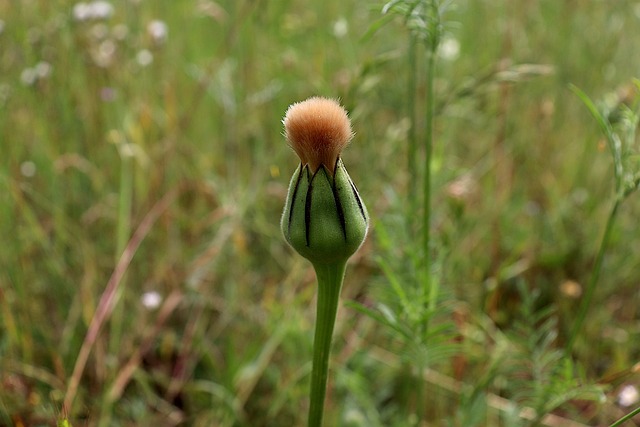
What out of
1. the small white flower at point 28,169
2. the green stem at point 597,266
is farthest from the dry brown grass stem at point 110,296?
the green stem at point 597,266

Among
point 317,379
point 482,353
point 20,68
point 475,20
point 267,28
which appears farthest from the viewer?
point 475,20

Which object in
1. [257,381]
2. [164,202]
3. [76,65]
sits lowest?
[257,381]

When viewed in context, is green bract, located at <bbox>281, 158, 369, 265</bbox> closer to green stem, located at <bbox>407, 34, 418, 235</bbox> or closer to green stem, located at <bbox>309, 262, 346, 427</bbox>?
green stem, located at <bbox>309, 262, 346, 427</bbox>

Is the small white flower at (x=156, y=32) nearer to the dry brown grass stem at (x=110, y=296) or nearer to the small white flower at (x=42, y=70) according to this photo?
the small white flower at (x=42, y=70)

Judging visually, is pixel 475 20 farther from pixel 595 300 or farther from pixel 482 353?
pixel 482 353

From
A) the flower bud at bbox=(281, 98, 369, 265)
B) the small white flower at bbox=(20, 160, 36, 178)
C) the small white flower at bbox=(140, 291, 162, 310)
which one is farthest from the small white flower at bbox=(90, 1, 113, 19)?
the flower bud at bbox=(281, 98, 369, 265)

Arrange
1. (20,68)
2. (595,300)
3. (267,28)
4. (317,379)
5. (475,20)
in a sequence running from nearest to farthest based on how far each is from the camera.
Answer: (317,379) → (595,300) → (20,68) → (267,28) → (475,20)

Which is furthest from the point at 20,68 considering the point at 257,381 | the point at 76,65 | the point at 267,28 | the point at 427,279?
the point at 427,279

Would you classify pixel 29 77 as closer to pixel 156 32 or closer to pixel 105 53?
pixel 105 53
